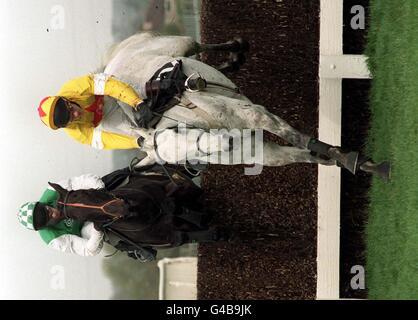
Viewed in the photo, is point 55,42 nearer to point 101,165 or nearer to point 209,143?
point 101,165

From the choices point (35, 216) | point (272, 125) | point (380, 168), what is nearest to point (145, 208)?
point (35, 216)

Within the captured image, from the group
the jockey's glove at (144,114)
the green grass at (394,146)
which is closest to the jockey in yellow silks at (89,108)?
the jockey's glove at (144,114)

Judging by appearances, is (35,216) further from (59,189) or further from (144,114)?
(144,114)

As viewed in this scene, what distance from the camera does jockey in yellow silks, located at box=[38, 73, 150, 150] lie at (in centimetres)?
315

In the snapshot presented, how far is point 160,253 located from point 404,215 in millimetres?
2190

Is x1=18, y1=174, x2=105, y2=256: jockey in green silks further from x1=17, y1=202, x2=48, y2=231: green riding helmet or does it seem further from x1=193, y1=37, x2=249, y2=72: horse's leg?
x1=193, y1=37, x2=249, y2=72: horse's leg

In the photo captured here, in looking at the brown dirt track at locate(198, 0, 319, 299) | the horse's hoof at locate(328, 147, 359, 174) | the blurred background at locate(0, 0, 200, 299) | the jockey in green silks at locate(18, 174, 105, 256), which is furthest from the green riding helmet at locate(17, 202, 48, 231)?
the horse's hoof at locate(328, 147, 359, 174)

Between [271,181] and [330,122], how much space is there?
Result: 1.96 ft

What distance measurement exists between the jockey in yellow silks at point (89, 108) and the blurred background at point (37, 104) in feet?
3.49

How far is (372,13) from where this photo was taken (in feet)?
12.9

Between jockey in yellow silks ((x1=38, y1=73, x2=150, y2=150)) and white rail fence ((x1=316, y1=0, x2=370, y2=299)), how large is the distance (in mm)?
1383

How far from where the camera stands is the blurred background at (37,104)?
173 inches

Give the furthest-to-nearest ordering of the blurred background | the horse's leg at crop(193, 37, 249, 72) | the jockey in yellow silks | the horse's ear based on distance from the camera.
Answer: the blurred background < the horse's leg at crop(193, 37, 249, 72) < the horse's ear < the jockey in yellow silks
